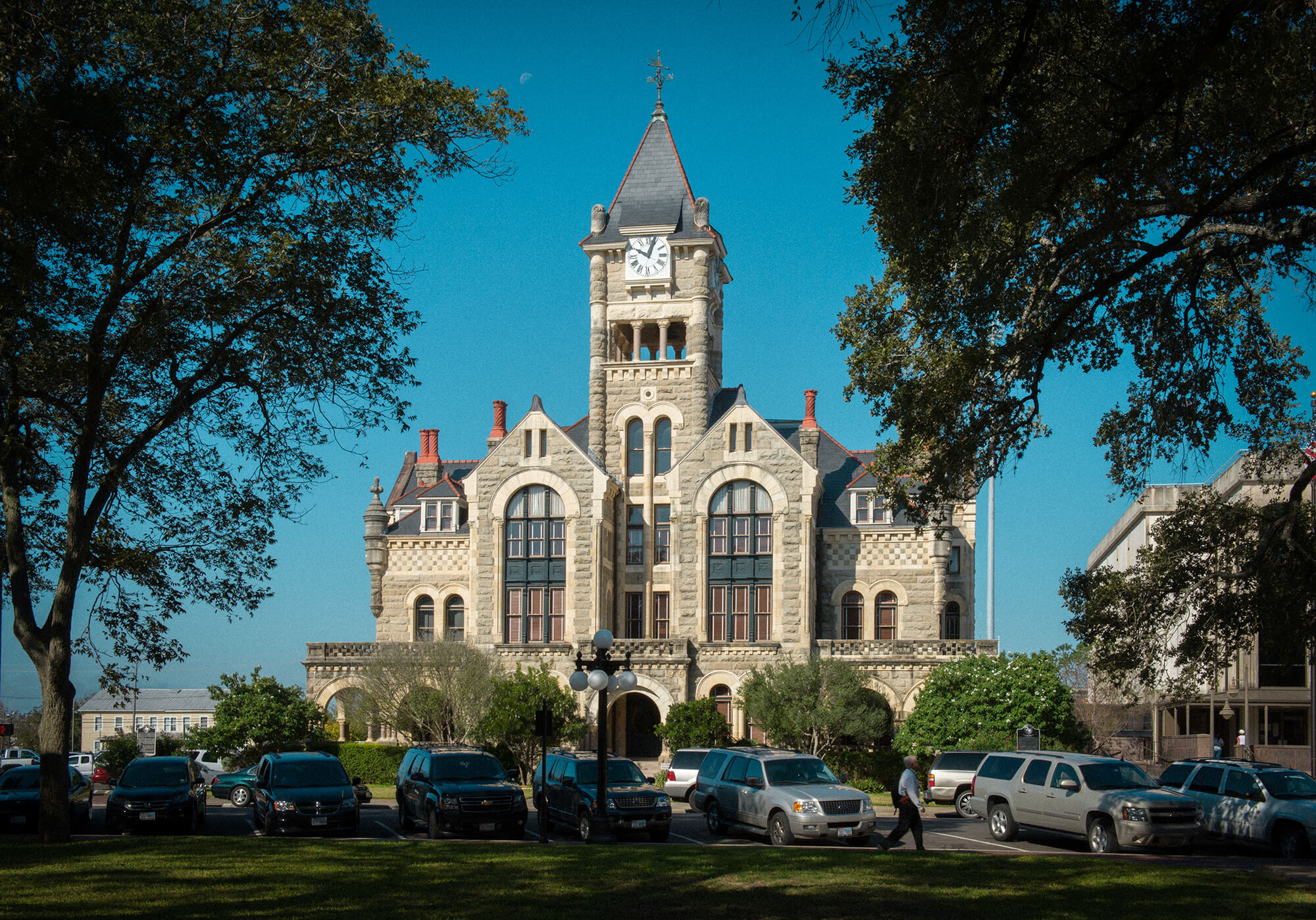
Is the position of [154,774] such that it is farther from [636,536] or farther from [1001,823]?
[636,536]

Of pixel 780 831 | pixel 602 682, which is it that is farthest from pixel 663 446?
pixel 780 831

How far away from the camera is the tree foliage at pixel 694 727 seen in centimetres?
4503

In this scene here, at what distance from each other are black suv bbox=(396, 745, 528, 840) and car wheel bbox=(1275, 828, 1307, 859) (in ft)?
45.6

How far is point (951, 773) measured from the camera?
1293 inches

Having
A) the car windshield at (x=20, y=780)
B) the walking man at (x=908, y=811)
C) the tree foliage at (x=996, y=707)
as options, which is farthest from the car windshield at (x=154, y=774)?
the tree foliage at (x=996, y=707)

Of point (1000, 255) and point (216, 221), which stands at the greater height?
point (216, 221)

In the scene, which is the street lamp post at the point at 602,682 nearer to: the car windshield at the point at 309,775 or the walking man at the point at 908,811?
the car windshield at the point at 309,775

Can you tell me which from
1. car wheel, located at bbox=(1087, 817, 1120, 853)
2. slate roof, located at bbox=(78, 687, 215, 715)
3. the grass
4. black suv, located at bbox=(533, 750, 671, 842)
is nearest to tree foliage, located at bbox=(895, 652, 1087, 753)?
black suv, located at bbox=(533, 750, 671, 842)

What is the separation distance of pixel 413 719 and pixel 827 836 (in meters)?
25.9

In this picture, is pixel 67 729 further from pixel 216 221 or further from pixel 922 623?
pixel 922 623

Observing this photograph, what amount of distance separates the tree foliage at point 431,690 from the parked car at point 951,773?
56.0 feet

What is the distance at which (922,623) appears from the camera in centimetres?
5062

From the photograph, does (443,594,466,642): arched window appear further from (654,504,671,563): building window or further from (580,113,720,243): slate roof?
(580,113,720,243): slate roof

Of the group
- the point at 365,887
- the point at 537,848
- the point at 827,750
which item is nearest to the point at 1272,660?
the point at 827,750
